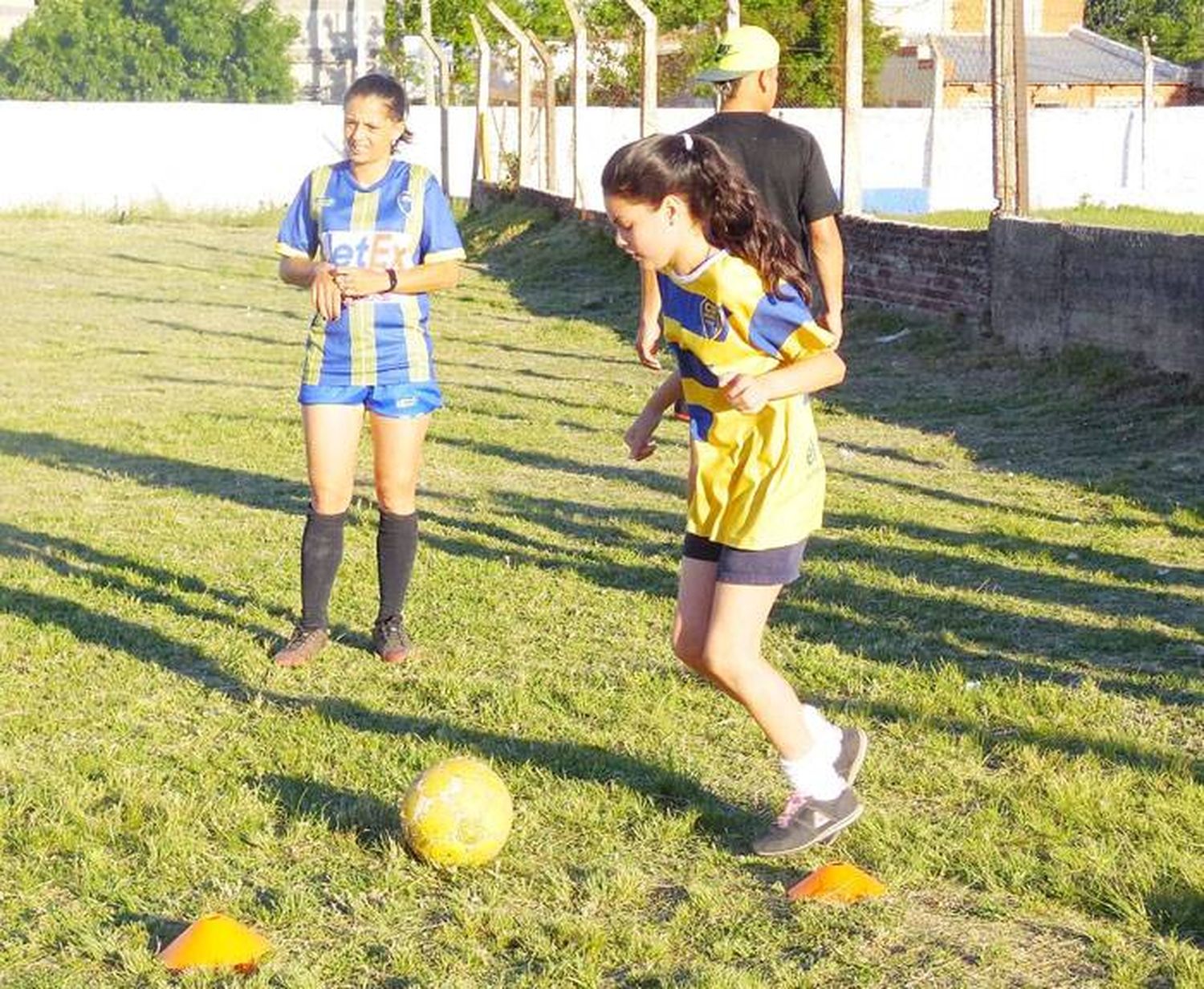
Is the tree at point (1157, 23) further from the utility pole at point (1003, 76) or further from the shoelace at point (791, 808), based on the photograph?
the shoelace at point (791, 808)

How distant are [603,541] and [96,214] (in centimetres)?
3148

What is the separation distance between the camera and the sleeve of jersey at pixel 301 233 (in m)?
6.52

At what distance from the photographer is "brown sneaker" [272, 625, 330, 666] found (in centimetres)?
646

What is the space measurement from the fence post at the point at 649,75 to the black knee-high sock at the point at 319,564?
13.1 meters

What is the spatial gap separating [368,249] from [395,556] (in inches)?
41.4

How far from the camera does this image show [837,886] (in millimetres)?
4391

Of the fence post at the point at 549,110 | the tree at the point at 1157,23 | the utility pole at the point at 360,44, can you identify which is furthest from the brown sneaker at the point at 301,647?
the tree at the point at 1157,23

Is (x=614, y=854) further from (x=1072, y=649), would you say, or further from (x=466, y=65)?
(x=466, y=65)

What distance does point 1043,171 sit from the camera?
1421 inches

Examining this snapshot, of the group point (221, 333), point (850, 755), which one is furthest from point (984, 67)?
point (850, 755)

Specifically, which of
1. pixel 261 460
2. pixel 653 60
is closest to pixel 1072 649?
pixel 261 460

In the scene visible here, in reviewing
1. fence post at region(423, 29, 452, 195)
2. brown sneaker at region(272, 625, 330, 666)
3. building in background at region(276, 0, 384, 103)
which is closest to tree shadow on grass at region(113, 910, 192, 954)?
brown sneaker at region(272, 625, 330, 666)

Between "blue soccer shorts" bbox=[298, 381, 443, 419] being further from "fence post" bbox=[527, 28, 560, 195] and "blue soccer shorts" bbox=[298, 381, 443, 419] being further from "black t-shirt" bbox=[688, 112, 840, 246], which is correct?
"fence post" bbox=[527, 28, 560, 195]

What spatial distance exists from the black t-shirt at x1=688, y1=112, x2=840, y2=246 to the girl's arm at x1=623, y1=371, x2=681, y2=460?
6.26 feet
